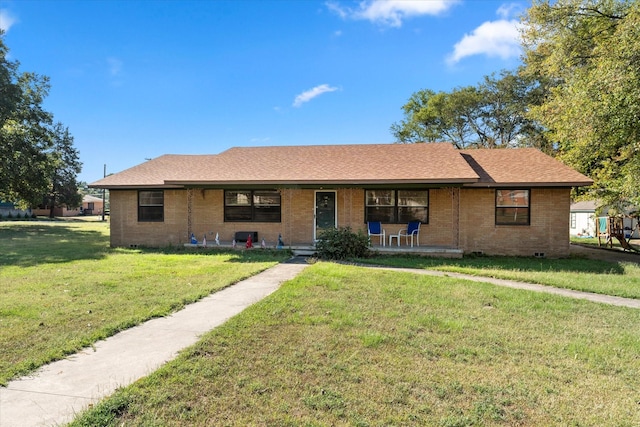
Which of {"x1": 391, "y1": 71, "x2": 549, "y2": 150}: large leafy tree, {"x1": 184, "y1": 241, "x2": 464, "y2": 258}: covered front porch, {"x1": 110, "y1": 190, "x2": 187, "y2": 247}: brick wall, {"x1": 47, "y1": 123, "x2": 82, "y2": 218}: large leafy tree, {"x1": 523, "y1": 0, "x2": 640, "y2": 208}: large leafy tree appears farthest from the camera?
{"x1": 47, "y1": 123, "x2": 82, "y2": 218}: large leafy tree

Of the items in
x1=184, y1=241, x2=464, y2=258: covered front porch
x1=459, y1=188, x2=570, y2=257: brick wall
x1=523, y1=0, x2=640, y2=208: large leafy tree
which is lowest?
x1=184, y1=241, x2=464, y2=258: covered front porch

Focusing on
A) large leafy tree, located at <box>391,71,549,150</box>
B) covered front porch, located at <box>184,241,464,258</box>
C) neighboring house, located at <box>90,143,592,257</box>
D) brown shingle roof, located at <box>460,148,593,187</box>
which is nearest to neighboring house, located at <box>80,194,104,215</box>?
large leafy tree, located at <box>391,71,549,150</box>

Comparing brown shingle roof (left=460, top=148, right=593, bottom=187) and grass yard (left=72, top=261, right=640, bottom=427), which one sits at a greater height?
brown shingle roof (left=460, top=148, right=593, bottom=187)

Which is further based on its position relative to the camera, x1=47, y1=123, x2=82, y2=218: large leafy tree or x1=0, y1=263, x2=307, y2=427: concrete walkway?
x1=47, y1=123, x2=82, y2=218: large leafy tree

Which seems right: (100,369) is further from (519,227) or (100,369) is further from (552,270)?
(519,227)

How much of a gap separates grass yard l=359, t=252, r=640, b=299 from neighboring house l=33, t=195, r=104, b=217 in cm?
5824

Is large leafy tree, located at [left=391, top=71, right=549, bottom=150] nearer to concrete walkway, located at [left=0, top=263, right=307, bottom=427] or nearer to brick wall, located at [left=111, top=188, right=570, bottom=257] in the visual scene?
brick wall, located at [left=111, top=188, right=570, bottom=257]

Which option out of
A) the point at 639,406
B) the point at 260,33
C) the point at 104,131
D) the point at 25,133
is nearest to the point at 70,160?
the point at 104,131

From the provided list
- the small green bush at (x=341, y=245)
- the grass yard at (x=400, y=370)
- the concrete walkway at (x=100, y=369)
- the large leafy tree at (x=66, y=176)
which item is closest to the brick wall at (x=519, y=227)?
the small green bush at (x=341, y=245)

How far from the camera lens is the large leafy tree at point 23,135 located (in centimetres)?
2205

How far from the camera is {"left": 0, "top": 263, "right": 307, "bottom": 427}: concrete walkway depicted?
2.82 metres

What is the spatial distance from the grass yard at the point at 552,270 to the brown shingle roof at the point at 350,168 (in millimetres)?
2557

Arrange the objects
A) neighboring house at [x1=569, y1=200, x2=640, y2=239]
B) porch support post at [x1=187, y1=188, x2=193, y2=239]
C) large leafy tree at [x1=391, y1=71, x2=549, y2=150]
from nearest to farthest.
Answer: porch support post at [x1=187, y1=188, x2=193, y2=239], neighboring house at [x1=569, y1=200, x2=640, y2=239], large leafy tree at [x1=391, y1=71, x2=549, y2=150]

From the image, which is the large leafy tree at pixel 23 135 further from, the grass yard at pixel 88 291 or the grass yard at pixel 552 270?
the grass yard at pixel 552 270
